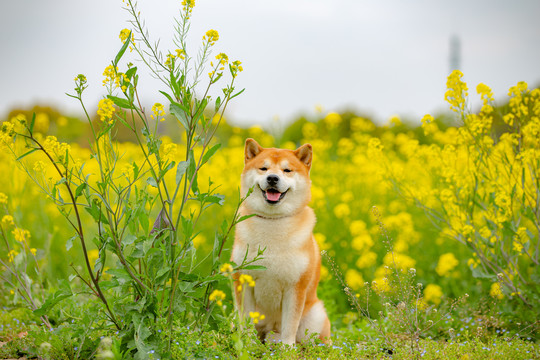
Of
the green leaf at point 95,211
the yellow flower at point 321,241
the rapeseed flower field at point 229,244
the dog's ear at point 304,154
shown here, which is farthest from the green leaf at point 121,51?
the yellow flower at point 321,241

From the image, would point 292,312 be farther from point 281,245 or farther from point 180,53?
point 180,53

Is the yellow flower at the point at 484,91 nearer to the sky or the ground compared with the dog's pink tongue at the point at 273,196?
nearer to the sky

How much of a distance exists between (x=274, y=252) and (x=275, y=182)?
0.46m

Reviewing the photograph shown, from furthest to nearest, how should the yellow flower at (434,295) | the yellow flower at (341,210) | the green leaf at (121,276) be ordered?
the yellow flower at (341,210) → the yellow flower at (434,295) → the green leaf at (121,276)

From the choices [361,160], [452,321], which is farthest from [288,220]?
[361,160]

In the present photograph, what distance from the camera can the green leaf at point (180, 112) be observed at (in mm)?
2617

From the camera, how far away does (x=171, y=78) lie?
2623 millimetres

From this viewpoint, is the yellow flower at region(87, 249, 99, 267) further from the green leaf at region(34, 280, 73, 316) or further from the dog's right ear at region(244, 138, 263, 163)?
the green leaf at region(34, 280, 73, 316)

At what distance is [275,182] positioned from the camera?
3434 mm

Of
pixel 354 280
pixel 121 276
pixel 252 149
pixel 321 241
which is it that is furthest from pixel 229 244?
pixel 121 276

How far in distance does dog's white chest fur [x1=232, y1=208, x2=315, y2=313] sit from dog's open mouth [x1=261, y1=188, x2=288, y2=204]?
0.15 meters

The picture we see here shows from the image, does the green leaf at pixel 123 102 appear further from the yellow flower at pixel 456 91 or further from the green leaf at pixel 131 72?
the yellow flower at pixel 456 91

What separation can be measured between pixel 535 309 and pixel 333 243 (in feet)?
6.71

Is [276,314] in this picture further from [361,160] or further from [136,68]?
[361,160]
